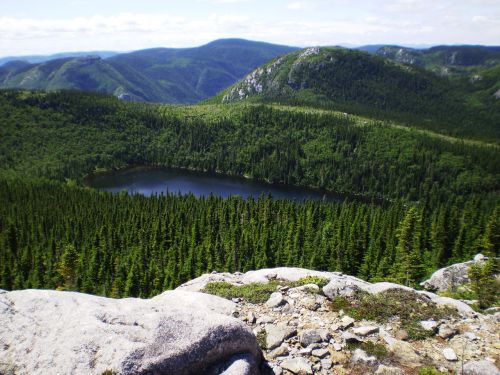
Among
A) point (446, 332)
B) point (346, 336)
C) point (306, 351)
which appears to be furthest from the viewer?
point (446, 332)

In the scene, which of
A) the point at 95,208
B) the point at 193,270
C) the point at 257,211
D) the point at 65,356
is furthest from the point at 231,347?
the point at 95,208

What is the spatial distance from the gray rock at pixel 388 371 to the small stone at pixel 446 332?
18.8ft

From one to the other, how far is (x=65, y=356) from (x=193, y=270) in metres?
85.3

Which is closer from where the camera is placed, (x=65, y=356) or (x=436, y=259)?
(x=65, y=356)

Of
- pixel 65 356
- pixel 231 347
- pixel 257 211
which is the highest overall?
pixel 65 356

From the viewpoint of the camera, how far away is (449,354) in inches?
844

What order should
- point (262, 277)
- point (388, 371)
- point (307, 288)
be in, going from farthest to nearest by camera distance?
point (262, 277) < point (307, 288) < point (388, 371)

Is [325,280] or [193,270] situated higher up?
[325,280]

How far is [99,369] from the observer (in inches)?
606

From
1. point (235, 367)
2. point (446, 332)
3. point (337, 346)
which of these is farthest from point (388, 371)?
point (235, 367)

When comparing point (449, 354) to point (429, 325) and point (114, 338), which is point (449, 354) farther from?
point (114, 338)

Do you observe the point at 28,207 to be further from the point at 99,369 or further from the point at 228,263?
the point at 99,369

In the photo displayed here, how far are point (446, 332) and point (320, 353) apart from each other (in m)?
9.03

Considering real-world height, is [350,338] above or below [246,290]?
above
